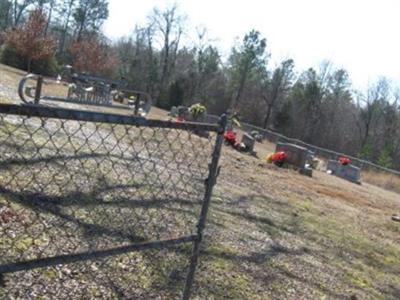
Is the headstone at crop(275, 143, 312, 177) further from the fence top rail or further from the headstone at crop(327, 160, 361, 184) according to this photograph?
the fence top rail

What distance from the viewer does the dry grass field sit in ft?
16.3

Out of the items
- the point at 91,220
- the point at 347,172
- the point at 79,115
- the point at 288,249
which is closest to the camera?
the point at 79,115

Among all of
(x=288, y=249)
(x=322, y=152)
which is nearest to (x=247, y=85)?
(x=322, y=152)

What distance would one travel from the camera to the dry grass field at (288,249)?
195 inches

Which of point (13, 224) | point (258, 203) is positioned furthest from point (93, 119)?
point (258, 203)

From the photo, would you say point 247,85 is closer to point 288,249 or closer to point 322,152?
point 322,152

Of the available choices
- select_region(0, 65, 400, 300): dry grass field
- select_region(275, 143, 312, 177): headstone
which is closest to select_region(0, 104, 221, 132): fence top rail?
select_region(0, 65, 400, 300): dry grass field

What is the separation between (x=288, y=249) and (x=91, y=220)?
2595 mm

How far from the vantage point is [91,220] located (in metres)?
5.07

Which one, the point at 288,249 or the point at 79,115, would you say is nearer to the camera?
the point at 79,115

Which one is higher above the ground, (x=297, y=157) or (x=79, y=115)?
(x=79, y=115)

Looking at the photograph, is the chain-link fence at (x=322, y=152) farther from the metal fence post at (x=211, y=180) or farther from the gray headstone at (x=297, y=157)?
the metal fence post at (x=211, y=180)

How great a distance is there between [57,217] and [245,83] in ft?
173

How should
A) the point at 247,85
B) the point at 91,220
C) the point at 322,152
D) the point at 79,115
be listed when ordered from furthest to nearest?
the point at 247,85, the point at 322,152, the point at 91,220, the point at 79,115
